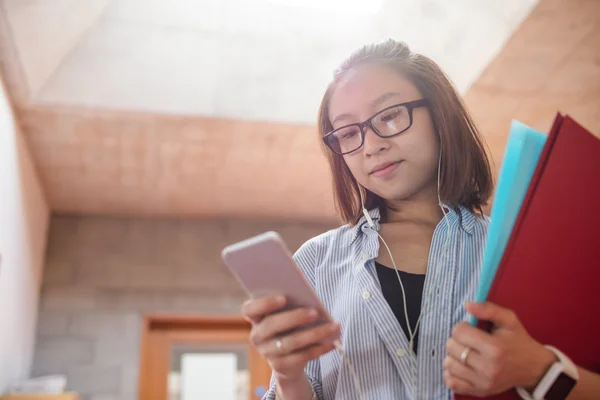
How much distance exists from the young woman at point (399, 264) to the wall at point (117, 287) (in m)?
2.64

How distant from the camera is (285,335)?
25.6 inches

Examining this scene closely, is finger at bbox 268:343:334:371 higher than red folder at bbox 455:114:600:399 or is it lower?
lower

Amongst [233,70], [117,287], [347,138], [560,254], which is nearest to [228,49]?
[233,70]

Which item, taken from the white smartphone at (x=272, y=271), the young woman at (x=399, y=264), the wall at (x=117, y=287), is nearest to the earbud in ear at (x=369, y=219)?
the young woman at (x=399, y=264)

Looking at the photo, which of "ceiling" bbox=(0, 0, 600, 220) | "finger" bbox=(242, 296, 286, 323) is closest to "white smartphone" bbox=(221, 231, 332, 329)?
"finger" bbox=(242, 296, 286, 323)

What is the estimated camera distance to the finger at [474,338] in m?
0.53

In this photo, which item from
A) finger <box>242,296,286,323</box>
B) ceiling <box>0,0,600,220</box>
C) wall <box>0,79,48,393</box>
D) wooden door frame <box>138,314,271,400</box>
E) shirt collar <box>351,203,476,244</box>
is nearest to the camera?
finger <box>242,296,286,323</box>

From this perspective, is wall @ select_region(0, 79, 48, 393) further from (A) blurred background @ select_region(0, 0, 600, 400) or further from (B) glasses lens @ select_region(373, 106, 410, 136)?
(B) glasses lens @ select_region(373, 106, 410, 136)

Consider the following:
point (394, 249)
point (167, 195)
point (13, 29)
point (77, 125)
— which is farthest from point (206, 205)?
point (394, 249)

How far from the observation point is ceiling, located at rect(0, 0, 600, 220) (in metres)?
2.21

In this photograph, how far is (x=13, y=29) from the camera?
1.96 metres

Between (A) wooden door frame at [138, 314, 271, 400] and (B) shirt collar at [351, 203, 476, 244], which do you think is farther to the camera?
(A) wooden door frame at [138, 314, 271, 400]

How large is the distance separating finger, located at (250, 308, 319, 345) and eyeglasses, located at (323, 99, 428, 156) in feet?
0.98

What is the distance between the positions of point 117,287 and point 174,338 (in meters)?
0.48
